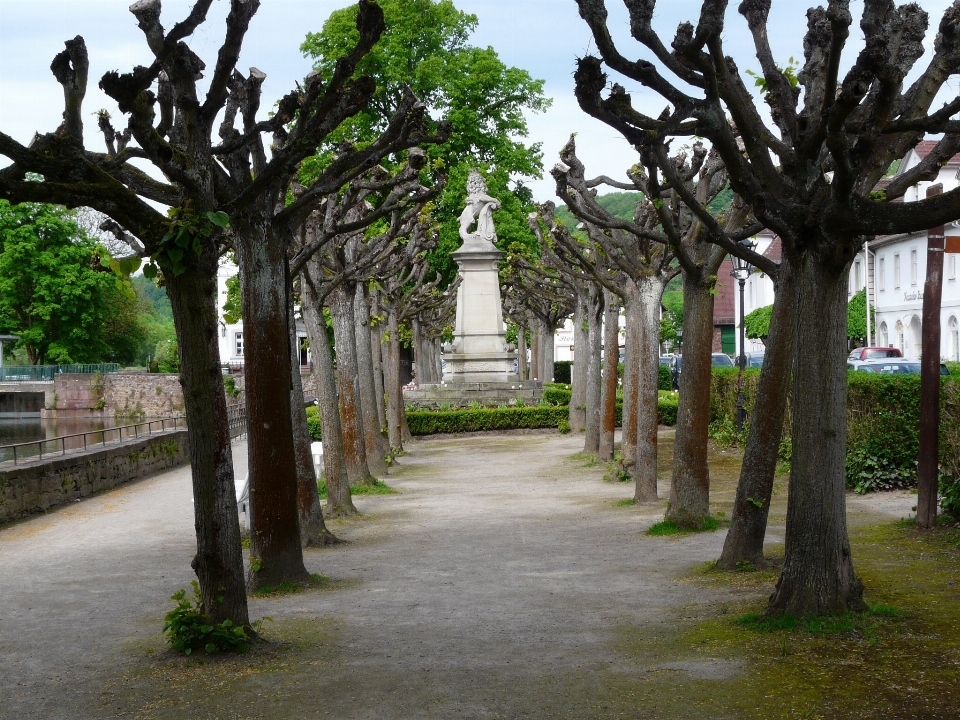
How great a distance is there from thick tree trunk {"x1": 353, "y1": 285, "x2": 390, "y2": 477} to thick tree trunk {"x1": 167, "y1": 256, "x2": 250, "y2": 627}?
14.9 meters

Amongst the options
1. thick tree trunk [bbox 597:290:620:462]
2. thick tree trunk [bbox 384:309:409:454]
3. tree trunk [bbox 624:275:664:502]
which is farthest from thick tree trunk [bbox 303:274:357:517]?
thick tree trunk [bbox 384:309:409:454]

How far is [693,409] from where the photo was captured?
Result: 13.7m

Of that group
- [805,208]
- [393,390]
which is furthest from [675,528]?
[393,390]

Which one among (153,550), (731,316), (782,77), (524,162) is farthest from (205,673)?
(731,316)

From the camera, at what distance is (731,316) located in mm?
85000

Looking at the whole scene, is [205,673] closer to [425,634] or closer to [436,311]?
[425,634]

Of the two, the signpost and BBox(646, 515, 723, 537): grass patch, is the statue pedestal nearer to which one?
BBox(646, 515, 723, 537): grass patch

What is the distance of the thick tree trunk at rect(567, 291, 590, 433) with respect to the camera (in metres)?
30.2

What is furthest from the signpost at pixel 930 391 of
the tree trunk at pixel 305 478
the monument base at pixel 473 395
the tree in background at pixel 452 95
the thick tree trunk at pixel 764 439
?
the tree in background at pixel 452 95

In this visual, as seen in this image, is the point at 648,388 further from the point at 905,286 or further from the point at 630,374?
the point at 905,286

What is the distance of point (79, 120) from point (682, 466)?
843cm

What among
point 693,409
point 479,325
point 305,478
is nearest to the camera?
point 693,409

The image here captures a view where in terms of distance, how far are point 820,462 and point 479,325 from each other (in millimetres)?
29664

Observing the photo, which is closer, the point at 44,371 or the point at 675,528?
the point at 675,528
